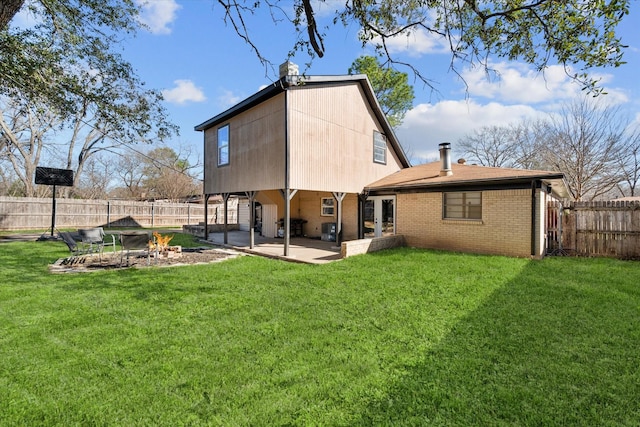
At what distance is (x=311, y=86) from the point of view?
10727mm

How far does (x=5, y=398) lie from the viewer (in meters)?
2.59

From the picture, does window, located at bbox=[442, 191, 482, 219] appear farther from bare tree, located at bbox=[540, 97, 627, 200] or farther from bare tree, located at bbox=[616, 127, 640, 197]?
bare tree, located at bbox=[616, 127, 640, 197]

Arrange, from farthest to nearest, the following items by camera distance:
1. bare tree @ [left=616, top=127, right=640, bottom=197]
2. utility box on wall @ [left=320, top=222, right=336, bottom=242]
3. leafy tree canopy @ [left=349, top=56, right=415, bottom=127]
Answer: leafy tree canopy @ [left=349, top=56, right=415, bottom=127]
bare tree @ [left=616, top=127, right=640, bottom=197]
utility box on wall @ [left=320, top=222, right=336, bottom=242]

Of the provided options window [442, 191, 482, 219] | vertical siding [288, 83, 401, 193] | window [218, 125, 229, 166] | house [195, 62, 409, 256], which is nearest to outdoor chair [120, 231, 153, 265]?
house [195, 62, 409, 256]

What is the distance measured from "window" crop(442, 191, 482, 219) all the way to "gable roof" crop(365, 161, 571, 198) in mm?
378

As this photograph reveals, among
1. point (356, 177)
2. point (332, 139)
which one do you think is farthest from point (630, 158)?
point (332, 139)

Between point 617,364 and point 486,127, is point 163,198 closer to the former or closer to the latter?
point 486,127

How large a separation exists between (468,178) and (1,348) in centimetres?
1124

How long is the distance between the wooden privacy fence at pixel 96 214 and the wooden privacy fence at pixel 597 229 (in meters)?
22.0

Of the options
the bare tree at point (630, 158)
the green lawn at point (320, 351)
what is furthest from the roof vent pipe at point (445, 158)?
the bare tree at point (630, 158)

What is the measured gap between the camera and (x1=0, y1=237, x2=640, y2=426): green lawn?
2461 millimetres

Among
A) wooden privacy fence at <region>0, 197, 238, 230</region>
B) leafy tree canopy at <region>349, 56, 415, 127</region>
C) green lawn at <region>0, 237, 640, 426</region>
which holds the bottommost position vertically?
green lawn at <region>0, 237, 640, 426</region>

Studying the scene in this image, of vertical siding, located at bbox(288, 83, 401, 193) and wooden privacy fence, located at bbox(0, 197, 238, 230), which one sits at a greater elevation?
vertical siding, located at bbox(288, 83, 401, 193)

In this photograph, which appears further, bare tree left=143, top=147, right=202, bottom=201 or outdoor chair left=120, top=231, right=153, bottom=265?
bare tree left=143, top=147, right=202, bottom=201
